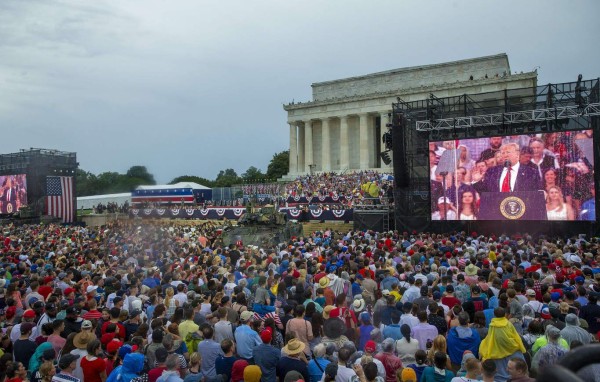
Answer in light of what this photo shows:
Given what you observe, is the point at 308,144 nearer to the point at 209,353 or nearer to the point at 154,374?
the point at 209,353

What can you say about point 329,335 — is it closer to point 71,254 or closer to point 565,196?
point 71,254

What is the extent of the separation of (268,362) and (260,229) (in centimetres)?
1993

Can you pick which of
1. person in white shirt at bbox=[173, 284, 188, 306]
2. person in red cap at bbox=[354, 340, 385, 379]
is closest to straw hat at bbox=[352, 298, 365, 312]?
person in red cap at bbox=[354, 340, 385, 379]

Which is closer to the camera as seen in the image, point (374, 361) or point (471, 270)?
point (374, 361)

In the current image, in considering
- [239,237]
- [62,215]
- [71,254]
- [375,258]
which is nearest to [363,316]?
[375,258]

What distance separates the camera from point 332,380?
5227 mm

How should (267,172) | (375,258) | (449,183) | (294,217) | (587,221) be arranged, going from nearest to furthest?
(375,258)
(587,221)
(449,183)
(294,217)
(267,172)

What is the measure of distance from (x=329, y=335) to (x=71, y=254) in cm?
1297

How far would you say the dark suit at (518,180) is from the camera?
74.4ft

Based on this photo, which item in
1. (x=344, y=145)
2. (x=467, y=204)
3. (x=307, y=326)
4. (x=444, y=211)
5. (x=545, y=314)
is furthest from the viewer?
(x=344, y=145)

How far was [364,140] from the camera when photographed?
61.9 m

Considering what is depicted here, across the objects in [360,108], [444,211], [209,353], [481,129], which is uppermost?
[360,108]

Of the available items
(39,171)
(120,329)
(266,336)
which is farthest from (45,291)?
(39,171)

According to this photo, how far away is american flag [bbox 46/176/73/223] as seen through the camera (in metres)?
42.6
